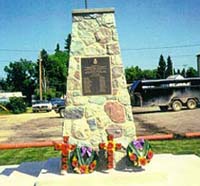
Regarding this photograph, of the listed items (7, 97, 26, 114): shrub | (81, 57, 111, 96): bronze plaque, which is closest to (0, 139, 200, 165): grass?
(81, 57, 111, 96): bronze plaque

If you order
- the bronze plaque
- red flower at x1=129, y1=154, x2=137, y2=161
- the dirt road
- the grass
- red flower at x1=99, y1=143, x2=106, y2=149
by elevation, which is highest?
the bronze plaque

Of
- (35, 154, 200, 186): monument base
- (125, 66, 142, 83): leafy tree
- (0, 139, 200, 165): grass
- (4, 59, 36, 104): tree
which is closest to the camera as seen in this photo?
(35, 154, 200, 186): monument base

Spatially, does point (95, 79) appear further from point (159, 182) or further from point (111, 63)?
point (159, 182)

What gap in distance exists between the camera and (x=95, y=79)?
8.29 m

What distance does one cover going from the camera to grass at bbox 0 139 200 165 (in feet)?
38.9

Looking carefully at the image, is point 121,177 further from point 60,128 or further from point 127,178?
point 60,128

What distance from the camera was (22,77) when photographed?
305 ft

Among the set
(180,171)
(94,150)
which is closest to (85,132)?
(94,150)

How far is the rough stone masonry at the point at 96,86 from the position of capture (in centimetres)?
823

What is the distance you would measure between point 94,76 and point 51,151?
5504mm

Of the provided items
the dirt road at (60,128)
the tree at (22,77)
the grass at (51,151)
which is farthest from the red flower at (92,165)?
the tree at (22,77)

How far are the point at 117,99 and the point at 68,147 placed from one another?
1343mm

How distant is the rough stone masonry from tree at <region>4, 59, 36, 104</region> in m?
79.3

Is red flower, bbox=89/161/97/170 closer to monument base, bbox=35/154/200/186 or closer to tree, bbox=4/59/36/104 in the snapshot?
monument base, bbox=35/154/200/186
